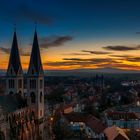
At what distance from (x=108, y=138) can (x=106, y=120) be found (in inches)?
542

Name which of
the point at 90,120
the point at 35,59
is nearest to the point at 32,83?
the point at 35,59

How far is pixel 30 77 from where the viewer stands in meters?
37.1

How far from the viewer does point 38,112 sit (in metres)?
37.0

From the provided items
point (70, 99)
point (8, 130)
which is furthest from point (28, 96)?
point (70, 99)

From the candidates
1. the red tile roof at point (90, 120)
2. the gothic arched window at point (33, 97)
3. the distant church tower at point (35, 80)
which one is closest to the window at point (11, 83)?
the distant church tower at point (35, 80)

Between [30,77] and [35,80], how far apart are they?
2.07ft

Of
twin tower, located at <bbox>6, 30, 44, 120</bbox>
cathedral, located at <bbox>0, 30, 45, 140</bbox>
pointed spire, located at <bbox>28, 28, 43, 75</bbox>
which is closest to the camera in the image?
cathedral, located at <bbox>0, 30, 45, 140</bbox>

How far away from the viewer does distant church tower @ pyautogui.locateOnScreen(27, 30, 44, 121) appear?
36375 millimetres

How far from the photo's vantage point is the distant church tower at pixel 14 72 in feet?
120

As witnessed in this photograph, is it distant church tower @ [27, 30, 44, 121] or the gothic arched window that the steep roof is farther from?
the gothic arched window

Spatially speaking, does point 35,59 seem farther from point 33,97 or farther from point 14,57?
point 33,97

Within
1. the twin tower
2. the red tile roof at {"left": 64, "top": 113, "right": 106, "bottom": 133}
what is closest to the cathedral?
the twin tower

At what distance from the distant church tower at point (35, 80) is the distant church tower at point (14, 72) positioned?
3.61 feet

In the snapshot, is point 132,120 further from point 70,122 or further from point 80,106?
point 80,106
